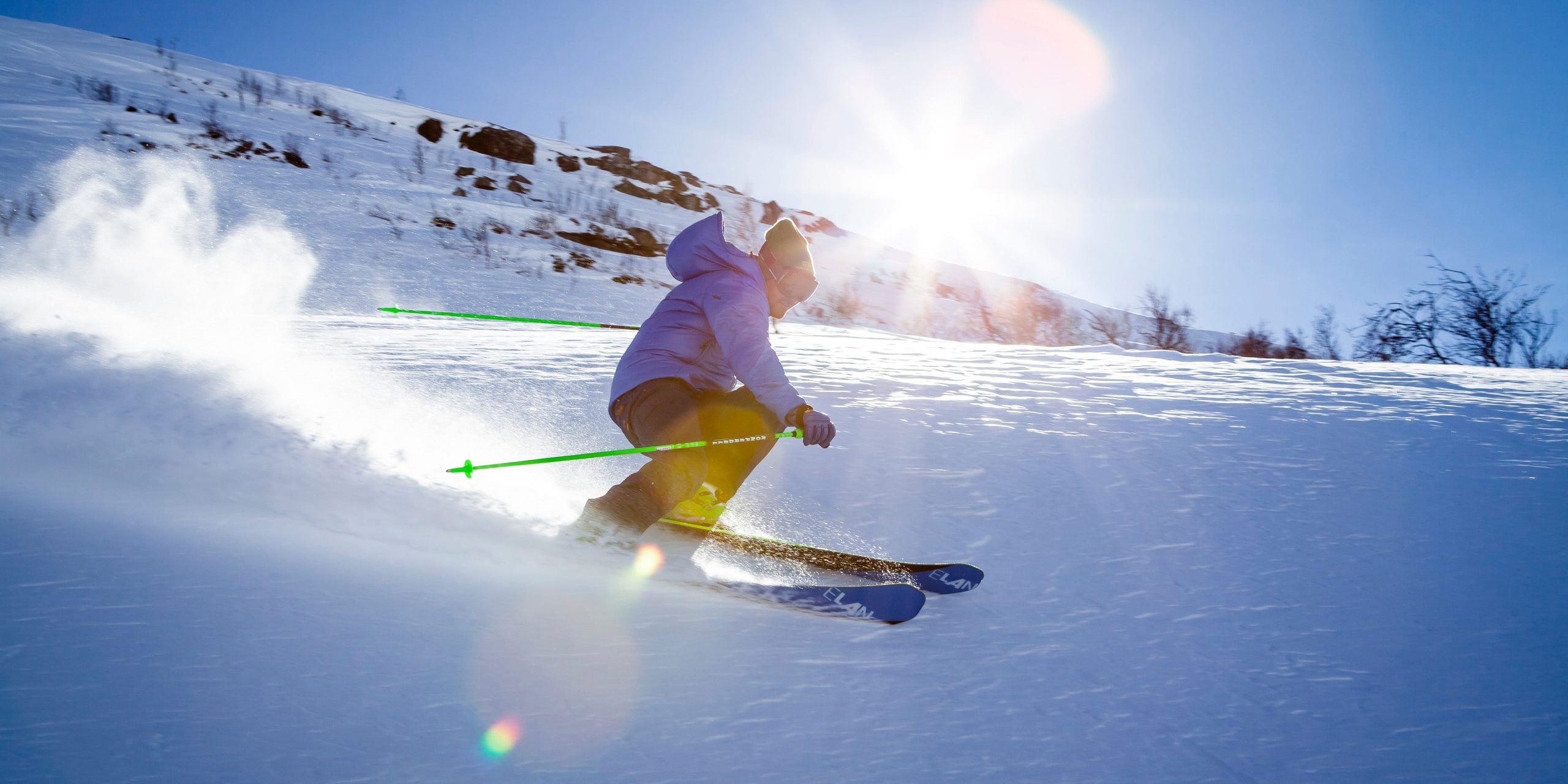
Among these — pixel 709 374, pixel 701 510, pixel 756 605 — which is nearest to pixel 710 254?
pixel 709 374

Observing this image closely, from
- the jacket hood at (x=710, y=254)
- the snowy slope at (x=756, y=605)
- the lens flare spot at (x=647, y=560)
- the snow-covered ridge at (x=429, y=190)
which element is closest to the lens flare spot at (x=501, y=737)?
the snowy slope at (x=756, y=605)

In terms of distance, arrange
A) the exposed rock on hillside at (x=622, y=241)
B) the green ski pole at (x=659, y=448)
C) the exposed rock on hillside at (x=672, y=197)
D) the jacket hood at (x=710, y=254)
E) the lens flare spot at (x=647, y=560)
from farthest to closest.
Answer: the exposed rock on hillside at (x=672, y=197) → the exposed rock on hillside at (x=622, y=241) → the jacket hood at (x=710, y=254) → the green ski pole at (x=659, y=448) → the lens flare spot at (x=647, y=560)

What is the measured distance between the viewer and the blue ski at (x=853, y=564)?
2105 millimetres

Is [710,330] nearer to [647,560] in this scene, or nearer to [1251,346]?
[647,560]

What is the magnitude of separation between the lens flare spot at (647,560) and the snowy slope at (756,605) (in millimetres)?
53

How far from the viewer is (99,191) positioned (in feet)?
31.0

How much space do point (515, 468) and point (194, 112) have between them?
16.4 m

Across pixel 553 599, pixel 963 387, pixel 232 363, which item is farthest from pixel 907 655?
pixel 963 387

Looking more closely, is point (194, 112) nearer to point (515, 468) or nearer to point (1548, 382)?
point (515, 468)

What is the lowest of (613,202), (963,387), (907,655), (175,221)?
(907,655)

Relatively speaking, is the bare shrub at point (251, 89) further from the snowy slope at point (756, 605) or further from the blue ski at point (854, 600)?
the blue ski at point (854, 600)

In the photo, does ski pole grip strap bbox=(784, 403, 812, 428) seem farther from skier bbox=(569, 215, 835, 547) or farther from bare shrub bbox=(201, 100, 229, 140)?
bare shrub bbox=(201, 100, 229, 140)

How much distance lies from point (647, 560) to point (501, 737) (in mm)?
878

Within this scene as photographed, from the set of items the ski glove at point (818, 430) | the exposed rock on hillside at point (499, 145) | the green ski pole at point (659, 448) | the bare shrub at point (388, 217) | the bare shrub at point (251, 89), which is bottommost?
the green ski pole at point (659, 448)
